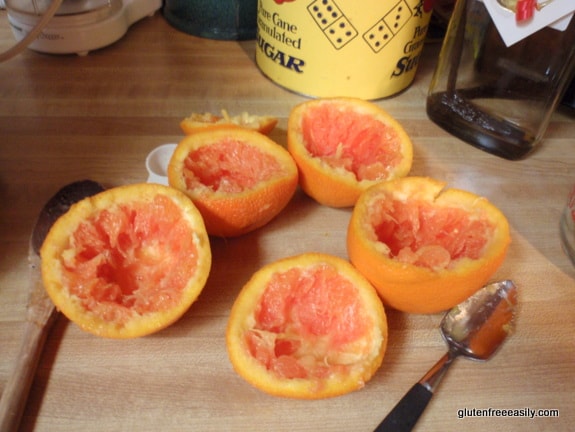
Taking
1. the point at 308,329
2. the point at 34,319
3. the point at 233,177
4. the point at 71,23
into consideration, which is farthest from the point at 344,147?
the point at 71,23

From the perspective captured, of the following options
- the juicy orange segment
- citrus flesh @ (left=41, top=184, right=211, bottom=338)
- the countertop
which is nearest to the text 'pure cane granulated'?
the countertop

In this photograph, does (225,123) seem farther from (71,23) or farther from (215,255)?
(71,23)

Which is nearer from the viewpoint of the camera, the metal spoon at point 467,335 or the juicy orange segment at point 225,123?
the metal spoon at point 467,335

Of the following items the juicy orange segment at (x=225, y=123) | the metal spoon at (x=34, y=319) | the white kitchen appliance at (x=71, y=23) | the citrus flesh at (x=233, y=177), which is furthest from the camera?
the white kitchen appliance at (x=71, y=23)

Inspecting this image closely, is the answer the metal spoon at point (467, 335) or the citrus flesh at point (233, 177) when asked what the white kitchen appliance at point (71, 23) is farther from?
the metal spoon at point (467, 335)

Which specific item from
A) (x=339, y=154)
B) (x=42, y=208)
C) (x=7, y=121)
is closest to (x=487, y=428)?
(x=339, y=154)

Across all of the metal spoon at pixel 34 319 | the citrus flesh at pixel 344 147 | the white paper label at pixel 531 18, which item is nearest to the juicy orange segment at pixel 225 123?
the citrus flesh at pixel 344 147

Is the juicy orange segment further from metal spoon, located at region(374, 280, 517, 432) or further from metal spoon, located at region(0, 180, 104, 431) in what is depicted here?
metal spoon, located at region(374, 280, 517, 432)
